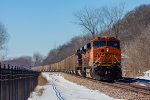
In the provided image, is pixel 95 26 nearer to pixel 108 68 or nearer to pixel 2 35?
pixel 2 35

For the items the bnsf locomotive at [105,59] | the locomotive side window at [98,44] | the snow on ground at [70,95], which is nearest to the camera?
A: the snow on ground at [70,95]

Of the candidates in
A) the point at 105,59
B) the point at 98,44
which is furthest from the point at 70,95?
the point at 98,44

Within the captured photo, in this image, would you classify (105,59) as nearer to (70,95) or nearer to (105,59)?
(105,59)

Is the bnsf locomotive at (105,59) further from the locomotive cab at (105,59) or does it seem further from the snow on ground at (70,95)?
the snow on ground at (70,95)

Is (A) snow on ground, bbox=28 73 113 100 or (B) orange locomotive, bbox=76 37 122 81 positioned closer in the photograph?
(A) snow on ground, bbox=28 73 113 100

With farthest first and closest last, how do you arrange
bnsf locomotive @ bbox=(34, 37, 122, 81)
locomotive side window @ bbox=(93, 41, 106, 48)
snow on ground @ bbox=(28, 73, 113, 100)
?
locomotive side window @ bbox=(93, 41, 106, 48) → bnsf locomotive @ bbox=(34, 37, 122, 81) → snow on ground @ bbox=(28, 73, 113, 100)

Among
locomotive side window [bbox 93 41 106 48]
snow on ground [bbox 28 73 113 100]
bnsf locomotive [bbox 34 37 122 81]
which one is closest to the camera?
snow on ground [bbox 28 73 113 100]

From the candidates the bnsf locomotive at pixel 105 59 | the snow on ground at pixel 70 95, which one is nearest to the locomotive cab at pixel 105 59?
the bnsf locomotive at pixel 105 59

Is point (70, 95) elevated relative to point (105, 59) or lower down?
lower down

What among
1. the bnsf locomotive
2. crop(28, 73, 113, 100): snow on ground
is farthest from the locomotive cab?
crop(28, 73, 113, 100): snow on ground

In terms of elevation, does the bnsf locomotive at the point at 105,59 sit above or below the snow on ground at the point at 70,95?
above

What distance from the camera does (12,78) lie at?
14484 mm

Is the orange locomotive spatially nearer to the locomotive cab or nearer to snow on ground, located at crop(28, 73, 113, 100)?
the locomotive cab

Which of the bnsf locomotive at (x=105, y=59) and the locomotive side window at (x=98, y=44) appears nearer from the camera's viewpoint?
the bnsf locomotive at (x=105, y=59)
